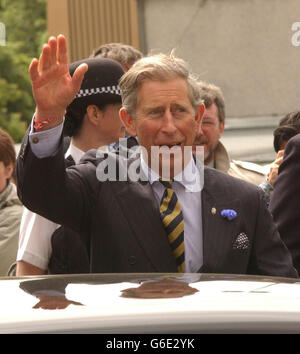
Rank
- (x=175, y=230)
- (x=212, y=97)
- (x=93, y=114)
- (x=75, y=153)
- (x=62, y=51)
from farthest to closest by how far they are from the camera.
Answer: (x=212, y=97) → (x=93, y=114) → (x=75, y=153) → (x=175, y=230) → (x=62, y=51)

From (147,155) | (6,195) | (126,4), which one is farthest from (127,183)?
(126,4)

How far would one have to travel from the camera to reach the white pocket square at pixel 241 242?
146 inches

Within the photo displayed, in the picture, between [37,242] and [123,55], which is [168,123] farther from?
[123,55]

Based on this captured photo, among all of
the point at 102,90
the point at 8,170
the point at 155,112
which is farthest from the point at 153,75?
the point at 8,170

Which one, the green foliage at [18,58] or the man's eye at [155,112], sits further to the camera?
the green foliage at [18,58]

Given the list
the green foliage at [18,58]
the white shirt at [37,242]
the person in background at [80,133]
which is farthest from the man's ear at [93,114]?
the green foliage at [18,58]

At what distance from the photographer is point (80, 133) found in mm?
4891

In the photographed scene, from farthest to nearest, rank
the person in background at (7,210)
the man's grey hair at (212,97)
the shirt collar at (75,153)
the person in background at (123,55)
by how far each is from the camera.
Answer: the person in background at (123,55) < the man's grey hair at (212,97) < the person in background at (7,210) < the shirt collar at (75,153)

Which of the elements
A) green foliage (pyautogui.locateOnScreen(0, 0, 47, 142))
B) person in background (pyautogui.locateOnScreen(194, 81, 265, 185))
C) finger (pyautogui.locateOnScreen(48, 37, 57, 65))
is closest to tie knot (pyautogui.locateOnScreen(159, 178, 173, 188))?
finger (pyautogui.locateOnScreen(48, 37, 57, 65))

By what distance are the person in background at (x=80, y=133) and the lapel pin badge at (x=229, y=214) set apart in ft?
2.26

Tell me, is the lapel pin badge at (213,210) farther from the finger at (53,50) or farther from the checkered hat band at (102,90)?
the checkered hat band at (102,90)

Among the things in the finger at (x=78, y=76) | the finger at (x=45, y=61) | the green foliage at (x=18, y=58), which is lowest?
the green foliage at (x=18, y=58)

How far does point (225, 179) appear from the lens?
152 inches

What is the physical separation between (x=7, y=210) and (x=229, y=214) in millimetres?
2422
